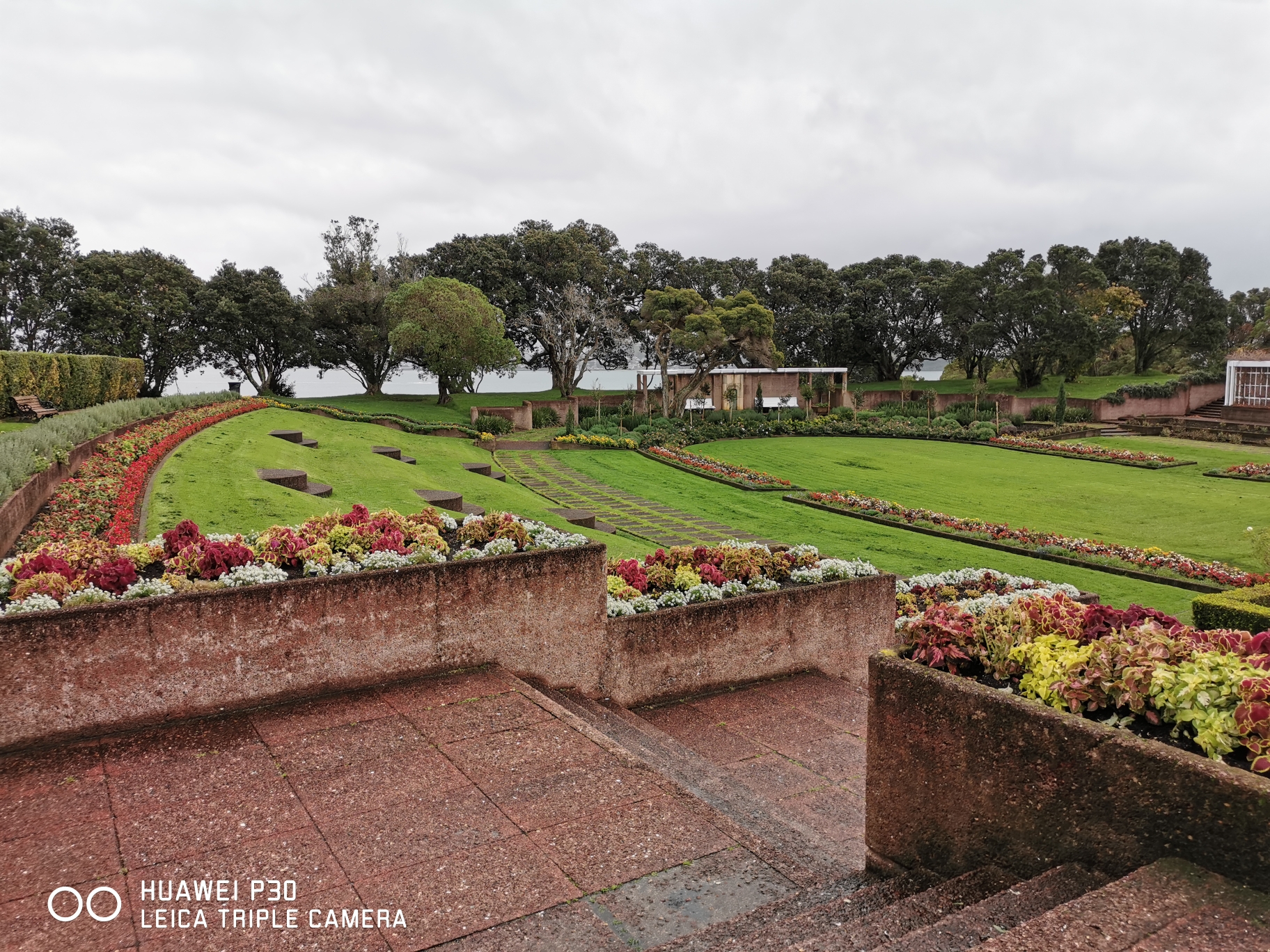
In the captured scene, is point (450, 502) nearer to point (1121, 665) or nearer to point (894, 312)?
point (1121, 665)

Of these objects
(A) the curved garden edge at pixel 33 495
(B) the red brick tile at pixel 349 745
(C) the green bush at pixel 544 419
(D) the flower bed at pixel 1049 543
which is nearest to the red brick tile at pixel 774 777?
(B) the red brick tile at pixel 349 745

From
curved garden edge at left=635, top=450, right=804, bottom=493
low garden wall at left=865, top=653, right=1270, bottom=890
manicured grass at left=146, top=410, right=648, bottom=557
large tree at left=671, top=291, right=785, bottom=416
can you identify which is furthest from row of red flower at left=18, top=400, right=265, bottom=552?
large tree at left=671, top=291, right=785, bottom=416

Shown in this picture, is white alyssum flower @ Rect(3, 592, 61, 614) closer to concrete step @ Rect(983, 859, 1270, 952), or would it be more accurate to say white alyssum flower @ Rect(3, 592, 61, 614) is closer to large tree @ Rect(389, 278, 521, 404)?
concrete step @ Rect(983, 859, 1270, 952)

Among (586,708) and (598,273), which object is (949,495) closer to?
(586,708)

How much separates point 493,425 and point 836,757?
29042 millimetres

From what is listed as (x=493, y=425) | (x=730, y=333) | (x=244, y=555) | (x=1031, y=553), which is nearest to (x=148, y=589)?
(x=244, y=555)

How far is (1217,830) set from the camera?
2299 millimetres

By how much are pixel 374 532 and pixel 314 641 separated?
1279 mm

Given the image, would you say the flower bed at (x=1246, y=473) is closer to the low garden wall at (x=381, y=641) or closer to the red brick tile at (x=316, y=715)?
the low garden wall at (x=381, y=641)

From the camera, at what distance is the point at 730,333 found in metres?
36.1

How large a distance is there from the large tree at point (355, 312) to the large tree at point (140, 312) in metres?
5.61

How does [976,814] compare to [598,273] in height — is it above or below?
below

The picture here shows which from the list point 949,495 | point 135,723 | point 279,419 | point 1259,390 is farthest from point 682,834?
point 1259,390

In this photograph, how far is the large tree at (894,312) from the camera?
1912 inches
